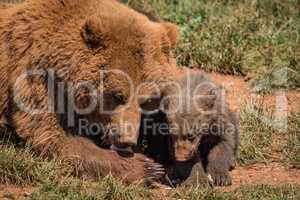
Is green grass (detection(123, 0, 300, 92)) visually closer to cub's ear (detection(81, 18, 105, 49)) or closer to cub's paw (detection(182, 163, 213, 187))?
cub's paw (detection(182, 163, 213, 187))

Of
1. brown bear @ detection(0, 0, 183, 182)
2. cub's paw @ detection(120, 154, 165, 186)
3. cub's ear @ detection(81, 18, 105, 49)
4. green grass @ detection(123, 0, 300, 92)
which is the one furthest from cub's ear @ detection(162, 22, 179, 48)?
green grass @ detection(123, 0, 300, 92)

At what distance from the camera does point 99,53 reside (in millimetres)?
6406

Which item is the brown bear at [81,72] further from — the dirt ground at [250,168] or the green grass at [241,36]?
the green grass at [241,36]

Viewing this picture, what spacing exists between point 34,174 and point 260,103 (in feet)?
9.24

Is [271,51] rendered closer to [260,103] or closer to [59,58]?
[260,103]

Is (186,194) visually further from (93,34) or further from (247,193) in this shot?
(93,34)

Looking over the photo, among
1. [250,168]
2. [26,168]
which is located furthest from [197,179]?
[26,168]

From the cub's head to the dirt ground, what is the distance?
0.49m

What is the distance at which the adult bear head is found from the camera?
6352 millimetres

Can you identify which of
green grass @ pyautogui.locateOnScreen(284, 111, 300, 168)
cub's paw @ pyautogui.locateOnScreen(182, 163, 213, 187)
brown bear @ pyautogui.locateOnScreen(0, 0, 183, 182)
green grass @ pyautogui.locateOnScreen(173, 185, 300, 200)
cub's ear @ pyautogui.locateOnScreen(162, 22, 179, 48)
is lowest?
green grass @ pyautogui.locateOnScreen(173, 185, 300, 200)

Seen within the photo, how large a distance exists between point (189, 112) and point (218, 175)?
61 centimetres

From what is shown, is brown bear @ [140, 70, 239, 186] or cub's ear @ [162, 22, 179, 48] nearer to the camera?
brown bear @ [140, 70, 239, 186]

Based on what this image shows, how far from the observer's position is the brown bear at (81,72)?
6.37 meters

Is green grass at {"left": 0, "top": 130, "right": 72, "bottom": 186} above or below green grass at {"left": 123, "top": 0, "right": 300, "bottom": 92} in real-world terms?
below
